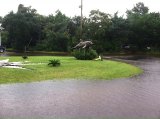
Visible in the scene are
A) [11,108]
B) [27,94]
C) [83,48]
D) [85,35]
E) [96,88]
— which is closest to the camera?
[11,108]

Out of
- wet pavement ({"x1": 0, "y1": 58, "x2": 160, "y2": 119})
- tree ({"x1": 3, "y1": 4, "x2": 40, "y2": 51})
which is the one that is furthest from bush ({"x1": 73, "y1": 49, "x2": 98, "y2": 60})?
tree ({"x1": 3, "y1": 4, "x2": 40, "y2": 51})

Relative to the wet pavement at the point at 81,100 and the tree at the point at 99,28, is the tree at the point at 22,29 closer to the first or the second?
the tree at the point at 99,28

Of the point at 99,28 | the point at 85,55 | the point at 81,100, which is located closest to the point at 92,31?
the point at 99,28

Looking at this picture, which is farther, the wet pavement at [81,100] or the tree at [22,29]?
the tree at [22,29]

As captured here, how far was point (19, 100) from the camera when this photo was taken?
10641mm

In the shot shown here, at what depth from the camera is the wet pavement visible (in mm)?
8836

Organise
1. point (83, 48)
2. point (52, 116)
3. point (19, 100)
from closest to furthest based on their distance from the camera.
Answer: point (52, 116), point (19, 100), point (83, 48)

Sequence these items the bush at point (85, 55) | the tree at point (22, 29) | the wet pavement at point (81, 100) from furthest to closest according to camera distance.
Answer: the tree at point (22, 29)
the bush at point (85, 55)
the wet pavement at point (81, 100)

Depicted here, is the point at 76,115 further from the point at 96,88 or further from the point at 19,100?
the point at 96,88

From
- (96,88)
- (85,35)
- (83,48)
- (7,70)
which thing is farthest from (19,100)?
(85,35)

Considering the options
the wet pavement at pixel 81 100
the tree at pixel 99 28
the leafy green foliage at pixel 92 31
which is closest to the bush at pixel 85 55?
the wet pavement at pixel 81 100

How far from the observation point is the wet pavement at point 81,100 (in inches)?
348

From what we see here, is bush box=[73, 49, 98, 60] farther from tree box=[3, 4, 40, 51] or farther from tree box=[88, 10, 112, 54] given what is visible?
tree box=[3, 4, 40, 51]

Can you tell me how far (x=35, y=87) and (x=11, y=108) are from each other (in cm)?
397
